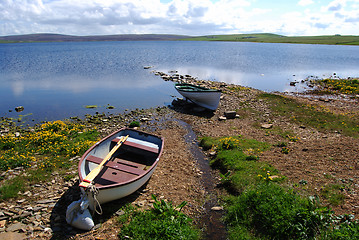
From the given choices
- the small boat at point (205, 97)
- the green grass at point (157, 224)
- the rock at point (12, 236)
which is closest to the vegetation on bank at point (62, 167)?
the green grass at point (157, 224)

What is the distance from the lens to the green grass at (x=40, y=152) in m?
11.1

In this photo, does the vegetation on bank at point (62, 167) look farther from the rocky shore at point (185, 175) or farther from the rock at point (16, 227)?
the rock at point (16, 227)

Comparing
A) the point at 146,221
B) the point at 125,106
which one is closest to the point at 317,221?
the point at 146,221

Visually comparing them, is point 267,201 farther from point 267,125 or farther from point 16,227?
point 267,125

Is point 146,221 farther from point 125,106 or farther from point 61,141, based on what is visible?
point 125,106

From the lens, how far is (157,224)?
794cm

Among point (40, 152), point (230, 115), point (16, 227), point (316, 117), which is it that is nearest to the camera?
point (16, 227)

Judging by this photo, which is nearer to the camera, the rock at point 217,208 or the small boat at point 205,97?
the rock at point 217,208

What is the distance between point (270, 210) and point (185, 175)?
5387mm

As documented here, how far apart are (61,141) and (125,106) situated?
40.9 ft

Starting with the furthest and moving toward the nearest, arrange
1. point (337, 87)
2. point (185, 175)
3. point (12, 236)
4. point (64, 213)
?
point (337, 87), point (185, 175), point (64, 213), point (12, 236)

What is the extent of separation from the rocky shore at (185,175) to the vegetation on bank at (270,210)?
83 centimetres

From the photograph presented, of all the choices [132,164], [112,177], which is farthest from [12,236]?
[132,164]

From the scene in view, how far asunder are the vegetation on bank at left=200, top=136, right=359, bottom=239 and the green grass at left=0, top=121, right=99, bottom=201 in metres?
9.28
